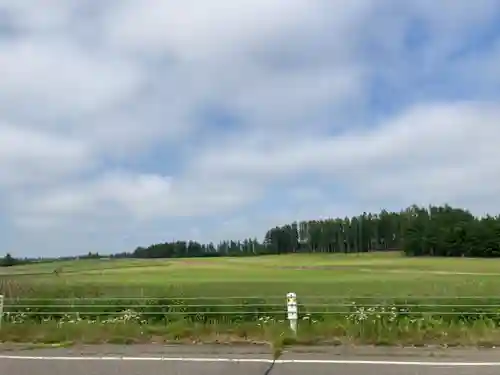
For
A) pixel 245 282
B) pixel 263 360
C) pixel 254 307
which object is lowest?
pixel 245 282

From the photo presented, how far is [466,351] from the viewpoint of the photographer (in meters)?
7.39

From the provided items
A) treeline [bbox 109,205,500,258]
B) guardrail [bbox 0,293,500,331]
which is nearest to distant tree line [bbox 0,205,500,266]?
treeline [bbox 109,205,500,258]

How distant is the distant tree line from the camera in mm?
103500

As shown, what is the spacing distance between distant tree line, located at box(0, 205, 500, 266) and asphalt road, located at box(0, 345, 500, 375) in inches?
3428

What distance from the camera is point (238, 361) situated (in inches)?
271

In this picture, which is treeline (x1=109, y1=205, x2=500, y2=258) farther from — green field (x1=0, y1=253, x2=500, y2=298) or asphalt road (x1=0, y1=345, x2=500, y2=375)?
asphalt road (x1=0, y1=345, x2=500, y2=375)

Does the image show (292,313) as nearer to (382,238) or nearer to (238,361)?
(238,361)

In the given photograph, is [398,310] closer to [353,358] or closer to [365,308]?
[365,308]

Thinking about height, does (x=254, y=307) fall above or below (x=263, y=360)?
above

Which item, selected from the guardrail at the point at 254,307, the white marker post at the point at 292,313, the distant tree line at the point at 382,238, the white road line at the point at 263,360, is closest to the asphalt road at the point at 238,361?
the white road line at the point at 263,360

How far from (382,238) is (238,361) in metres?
130

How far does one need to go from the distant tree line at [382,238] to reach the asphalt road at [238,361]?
87078 millimetres

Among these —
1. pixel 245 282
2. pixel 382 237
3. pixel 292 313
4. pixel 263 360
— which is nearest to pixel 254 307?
pixel 292 313

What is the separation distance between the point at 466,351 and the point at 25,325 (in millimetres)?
7168
